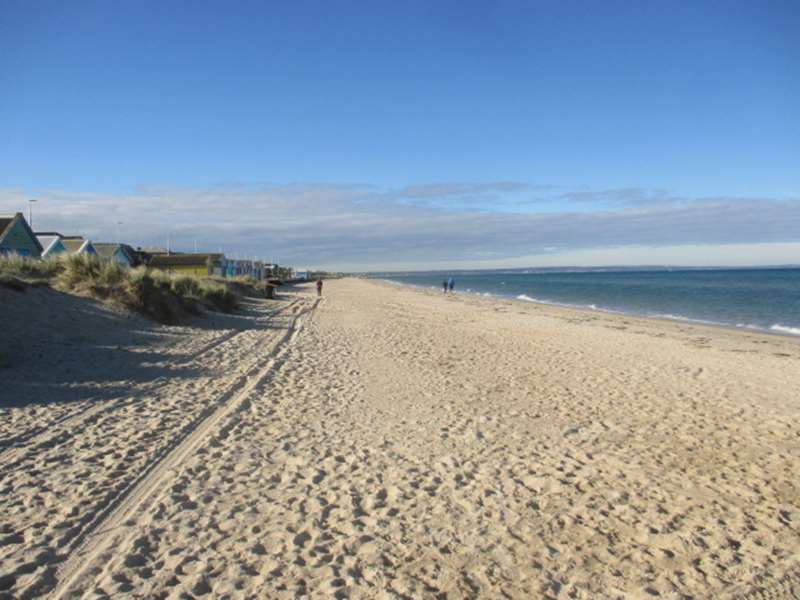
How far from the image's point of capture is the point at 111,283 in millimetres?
16188

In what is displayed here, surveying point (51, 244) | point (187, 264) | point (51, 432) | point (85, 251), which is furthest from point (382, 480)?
point (187, 264)

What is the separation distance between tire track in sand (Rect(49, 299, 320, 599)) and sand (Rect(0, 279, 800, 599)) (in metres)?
0.02

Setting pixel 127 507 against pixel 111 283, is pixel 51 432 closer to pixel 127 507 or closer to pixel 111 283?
pixel 127 507

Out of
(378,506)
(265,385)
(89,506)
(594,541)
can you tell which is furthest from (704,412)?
(89,506)

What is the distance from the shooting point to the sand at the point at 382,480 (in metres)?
3.55

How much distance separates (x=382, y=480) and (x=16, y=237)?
32.8 meters

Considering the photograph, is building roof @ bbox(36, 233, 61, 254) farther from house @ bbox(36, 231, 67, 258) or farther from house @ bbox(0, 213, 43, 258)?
house @ bbox(0, 213, 43, 258)

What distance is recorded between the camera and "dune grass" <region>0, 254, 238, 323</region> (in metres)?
15.3

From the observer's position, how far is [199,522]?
410 cm

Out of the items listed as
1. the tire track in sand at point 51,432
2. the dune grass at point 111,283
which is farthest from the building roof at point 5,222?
the tire track in sand at point 51,432

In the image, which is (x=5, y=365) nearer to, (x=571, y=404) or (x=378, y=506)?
(x=378, y=506)

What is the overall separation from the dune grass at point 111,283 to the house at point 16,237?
13.5 meters

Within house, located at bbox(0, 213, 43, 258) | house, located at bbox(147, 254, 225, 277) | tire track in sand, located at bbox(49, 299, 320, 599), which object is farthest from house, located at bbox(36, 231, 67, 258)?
tire track in sand, located at bbox(49, 299, 320, 599)

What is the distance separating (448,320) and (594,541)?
19222 mm
